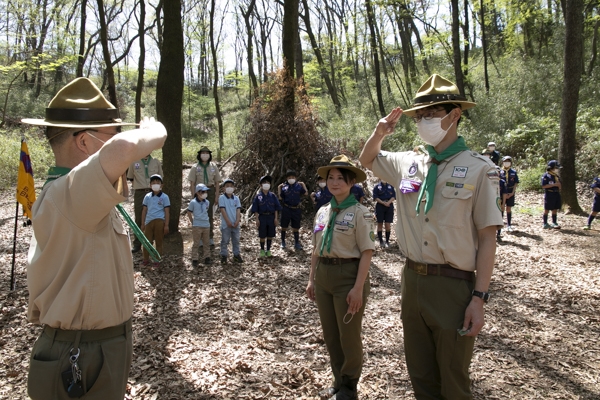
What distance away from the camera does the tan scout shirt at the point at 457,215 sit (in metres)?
2.61

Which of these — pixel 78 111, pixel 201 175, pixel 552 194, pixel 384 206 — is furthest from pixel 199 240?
pixel 552 194

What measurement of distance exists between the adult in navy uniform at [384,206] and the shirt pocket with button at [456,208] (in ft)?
22.7

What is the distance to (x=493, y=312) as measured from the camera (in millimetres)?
5922

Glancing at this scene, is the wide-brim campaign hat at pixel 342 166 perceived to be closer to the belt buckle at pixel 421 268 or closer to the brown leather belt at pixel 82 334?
the belt buckle at pixel 421 268

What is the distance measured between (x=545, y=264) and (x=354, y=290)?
21.0 ft

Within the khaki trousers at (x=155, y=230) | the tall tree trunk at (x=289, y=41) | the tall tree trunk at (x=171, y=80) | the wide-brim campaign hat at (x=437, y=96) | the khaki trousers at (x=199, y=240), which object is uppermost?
the tall tree trunk at (x=289, y=41)

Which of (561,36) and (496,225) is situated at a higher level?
(561,36)

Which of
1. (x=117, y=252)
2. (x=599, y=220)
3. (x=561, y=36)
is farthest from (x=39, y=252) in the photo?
(x=561, y=36)

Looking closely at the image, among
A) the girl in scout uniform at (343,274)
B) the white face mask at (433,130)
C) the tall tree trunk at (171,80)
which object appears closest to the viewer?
the white face mask at (433,130)

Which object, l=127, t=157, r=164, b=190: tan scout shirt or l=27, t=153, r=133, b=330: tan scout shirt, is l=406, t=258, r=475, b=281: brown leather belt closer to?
l=27, t=153, r=133, b=330: tan scout shirt

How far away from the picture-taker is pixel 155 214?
7.96 meters

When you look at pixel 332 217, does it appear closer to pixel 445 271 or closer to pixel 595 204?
pixel 445 271

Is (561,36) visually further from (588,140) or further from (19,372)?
(19,372)

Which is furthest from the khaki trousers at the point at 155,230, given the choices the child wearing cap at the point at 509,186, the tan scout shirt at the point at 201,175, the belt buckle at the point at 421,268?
the child wearing cap at the point at 509,186
